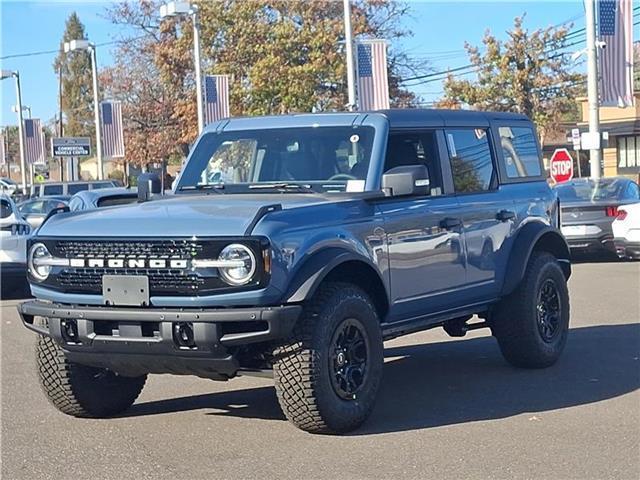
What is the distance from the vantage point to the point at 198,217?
634cm

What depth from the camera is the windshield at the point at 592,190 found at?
19.1 meters

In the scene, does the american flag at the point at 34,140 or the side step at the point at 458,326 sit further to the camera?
the american flag at the point at 34,140

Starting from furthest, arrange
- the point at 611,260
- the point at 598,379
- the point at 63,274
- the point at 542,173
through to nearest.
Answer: the point at 611,260 → the point at 542,173 → the point at 598,379 → the point at 63,274

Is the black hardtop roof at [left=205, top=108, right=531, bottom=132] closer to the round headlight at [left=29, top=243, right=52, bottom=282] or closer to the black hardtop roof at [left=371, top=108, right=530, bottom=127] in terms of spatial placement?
the black hardtop roof at [left=371, top=108, right=530, bottom=127]

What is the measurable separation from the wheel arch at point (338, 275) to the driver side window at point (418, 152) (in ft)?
3.29

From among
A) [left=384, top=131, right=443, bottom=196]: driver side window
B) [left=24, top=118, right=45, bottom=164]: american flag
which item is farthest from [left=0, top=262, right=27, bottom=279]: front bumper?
[left=24, top=118, right=45, bottom=164]: american flag

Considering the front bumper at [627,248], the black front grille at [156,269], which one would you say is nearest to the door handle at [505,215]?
the black front grille at [156,269]

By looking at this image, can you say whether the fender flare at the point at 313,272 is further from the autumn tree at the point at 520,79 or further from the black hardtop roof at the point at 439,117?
the autumn tree at the point at 520,79

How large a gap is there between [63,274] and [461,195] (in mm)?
3142

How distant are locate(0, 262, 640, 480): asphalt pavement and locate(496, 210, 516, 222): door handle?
1283 millimetres

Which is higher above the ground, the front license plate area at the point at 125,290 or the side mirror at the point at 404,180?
the side mirror at the point at 404,180

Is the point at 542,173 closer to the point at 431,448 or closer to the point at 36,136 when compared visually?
the point at 431,448

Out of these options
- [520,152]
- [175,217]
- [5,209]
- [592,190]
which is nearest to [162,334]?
[175,217]

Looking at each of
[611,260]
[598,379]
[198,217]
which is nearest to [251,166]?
[198,217]
